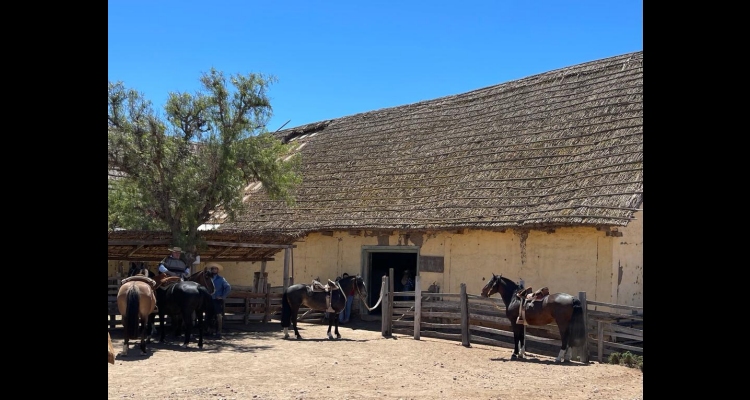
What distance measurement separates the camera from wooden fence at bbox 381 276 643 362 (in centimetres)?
1154

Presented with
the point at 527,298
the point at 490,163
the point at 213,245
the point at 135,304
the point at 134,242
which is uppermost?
the point at 490,163

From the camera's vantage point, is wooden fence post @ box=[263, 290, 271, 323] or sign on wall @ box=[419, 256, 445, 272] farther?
wooden fence post @ box=[263, 290, 271, 323]

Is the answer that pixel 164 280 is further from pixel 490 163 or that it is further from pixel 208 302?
pixel 490 163

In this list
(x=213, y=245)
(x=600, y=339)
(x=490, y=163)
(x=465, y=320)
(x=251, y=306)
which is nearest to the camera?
(x=600, y=339)

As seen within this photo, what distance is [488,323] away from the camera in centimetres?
1430

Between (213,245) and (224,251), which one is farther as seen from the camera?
(224,251)

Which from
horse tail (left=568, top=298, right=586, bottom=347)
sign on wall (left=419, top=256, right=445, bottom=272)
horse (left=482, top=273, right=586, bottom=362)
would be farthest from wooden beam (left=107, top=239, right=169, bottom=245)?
horse tail (left=568, top=298, right=586, bottom=347)

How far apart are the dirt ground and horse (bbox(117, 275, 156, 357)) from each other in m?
0.37

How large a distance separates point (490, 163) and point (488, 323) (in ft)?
14.3

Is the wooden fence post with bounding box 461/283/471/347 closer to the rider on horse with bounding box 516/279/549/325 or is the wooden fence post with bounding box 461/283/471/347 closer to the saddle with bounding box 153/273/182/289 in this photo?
the rider on horse with bounding box 516/279/549/325

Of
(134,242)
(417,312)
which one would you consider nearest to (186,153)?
(134,242)

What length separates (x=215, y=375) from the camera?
30.7 feet

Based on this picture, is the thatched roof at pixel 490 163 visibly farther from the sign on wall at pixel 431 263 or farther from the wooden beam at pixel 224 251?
the wooden beam at pixel 224 251
